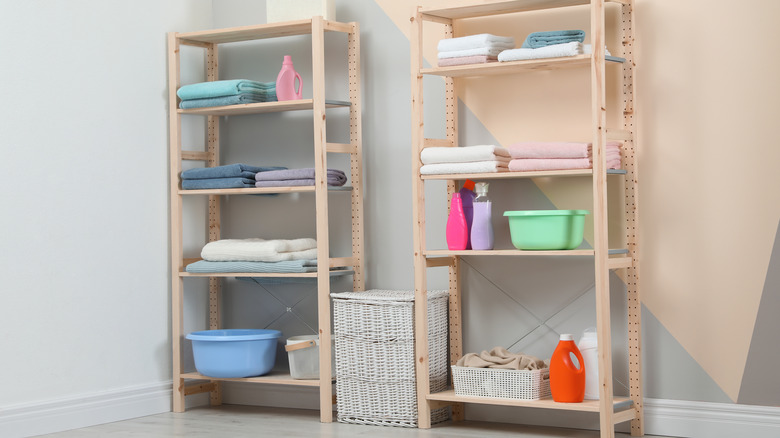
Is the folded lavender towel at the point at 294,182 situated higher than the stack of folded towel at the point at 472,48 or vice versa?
the stack of folded towel at the point at 472,48

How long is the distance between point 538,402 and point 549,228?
59 cm

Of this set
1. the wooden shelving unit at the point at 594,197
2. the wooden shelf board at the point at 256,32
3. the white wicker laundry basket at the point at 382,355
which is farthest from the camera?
the wooden shelf board at the point at 256,32

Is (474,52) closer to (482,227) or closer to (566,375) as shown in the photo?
(482,227)

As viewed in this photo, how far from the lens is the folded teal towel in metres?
3.18

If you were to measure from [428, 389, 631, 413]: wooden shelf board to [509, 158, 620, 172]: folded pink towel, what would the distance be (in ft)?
2.58

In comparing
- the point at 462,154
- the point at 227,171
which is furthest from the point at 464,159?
the point at 227,171

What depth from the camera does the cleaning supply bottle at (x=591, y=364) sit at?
3211 millimetres

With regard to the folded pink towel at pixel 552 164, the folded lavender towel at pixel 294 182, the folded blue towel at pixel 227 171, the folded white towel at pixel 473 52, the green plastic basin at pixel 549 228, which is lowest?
the green plastic basin at pixel 549 228

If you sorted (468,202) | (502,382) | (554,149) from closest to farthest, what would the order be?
(554,149)
(502,382)
(468,202)

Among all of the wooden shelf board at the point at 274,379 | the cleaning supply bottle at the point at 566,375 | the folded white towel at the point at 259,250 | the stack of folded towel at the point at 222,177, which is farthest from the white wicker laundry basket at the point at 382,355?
the stack of folded towel at the point at 222,177

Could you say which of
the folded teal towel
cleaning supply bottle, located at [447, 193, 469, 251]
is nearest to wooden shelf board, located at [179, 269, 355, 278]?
cleaning supply bottle, located at [447, 193, 469, 251]

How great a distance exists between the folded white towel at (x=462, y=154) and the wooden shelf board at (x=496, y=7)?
51 cm

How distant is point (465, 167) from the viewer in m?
3.32

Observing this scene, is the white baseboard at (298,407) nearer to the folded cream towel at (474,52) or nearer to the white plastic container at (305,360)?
the white plastic container at (305,360)
